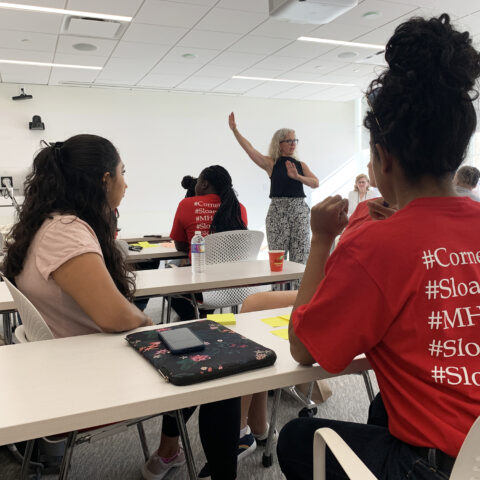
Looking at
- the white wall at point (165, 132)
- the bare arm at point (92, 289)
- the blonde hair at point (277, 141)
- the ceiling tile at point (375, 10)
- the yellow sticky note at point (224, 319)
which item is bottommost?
the yellow sticky note at point (224, 319)

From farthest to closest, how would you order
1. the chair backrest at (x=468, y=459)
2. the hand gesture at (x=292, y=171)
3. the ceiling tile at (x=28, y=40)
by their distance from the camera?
the ceiling tile at (x=28, y=40), the hand gesture at (x=292, y=171), the chair backrest at (x=468, y=459)

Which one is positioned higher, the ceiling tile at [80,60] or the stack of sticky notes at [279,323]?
the ceiling tile at [80,60]

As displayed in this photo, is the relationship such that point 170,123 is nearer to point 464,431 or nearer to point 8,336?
point 8,336

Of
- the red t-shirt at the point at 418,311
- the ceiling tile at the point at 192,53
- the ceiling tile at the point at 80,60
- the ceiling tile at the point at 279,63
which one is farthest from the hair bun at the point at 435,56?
the ceiling tile at the point at 80,60

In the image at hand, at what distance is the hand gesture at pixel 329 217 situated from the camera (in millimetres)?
1085

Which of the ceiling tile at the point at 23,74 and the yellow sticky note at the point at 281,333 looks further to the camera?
the ceiling tile at the point at 23,74

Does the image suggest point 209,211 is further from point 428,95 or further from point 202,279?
point 428,95

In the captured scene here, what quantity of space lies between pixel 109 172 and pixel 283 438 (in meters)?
1.02

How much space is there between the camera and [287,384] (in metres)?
1.06

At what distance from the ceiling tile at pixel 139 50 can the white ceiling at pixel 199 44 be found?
0.01 meters

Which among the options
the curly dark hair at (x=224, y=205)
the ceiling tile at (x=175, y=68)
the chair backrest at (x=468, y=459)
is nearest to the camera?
the chair backrest at (x=468, y=459)

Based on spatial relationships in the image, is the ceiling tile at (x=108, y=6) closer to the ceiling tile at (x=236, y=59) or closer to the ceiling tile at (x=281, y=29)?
the ceiling tile at (x=281, y=29)

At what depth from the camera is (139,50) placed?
19.1 feet

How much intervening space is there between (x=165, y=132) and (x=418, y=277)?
8.11 metres
